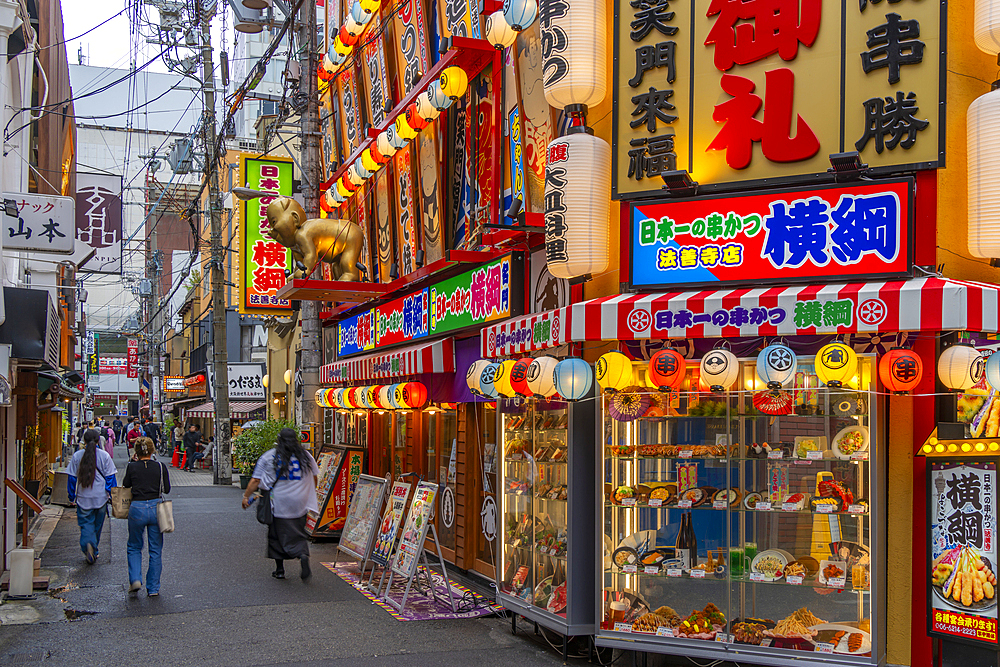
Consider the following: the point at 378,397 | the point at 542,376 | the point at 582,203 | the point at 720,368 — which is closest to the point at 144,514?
the point at 378,397

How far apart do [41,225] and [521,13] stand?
703cm

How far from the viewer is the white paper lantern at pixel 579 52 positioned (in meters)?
8.28

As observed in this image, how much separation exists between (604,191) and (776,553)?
3.66 m

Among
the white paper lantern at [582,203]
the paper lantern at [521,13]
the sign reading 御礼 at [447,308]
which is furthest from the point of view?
the sign reading 御礼 at [447,308]

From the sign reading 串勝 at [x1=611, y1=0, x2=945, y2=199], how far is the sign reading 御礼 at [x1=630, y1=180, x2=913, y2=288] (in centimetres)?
22

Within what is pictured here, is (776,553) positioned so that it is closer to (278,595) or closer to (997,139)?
(997,139)

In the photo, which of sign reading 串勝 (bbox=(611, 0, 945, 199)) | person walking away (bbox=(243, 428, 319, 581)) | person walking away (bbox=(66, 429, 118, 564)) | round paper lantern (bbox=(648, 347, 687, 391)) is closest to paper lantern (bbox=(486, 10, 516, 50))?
sign reading 串勝 (bbox=(611, 0, 945, 199))

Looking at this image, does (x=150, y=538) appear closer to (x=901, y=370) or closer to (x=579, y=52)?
(x=579, y=52)

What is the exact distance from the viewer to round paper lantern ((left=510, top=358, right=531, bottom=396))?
8.65 metres

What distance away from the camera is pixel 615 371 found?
306 inches

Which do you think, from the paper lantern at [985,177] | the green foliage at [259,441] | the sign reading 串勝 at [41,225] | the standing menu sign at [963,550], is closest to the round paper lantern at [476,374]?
the standing menu sign at [963,550]

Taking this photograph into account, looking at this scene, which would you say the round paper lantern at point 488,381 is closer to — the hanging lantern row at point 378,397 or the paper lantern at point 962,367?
the hanging lantern row at point 378,397

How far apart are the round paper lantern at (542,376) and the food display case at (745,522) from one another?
58 centimetres

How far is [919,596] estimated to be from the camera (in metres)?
7.02
